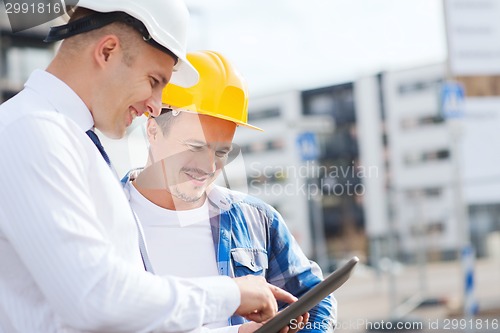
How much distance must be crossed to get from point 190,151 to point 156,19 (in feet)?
1.81

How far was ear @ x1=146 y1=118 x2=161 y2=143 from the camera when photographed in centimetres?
180

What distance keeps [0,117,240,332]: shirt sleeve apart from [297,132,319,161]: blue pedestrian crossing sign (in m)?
9.74

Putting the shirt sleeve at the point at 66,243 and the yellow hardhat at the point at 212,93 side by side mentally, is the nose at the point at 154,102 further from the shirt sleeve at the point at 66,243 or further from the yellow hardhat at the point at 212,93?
the yellow hardhat at the point at 212,93

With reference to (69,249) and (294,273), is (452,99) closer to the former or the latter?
(294,273)

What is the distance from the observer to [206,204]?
1854 millimetres

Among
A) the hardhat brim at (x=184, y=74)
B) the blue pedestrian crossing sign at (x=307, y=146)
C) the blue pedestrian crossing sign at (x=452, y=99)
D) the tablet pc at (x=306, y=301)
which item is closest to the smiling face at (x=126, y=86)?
the hardhat brim at (x=184, y=74)

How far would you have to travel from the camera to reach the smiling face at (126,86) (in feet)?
3.99

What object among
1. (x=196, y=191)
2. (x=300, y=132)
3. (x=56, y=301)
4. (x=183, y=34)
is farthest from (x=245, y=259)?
(x=300, y=132)

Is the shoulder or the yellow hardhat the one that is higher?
the yellow hardhat

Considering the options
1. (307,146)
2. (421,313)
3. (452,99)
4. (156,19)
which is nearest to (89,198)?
(156,19)

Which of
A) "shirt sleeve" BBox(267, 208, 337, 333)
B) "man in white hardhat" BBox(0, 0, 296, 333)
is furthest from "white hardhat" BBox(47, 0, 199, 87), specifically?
"shirt sleeve" BBox(267, 208, 337, 333)

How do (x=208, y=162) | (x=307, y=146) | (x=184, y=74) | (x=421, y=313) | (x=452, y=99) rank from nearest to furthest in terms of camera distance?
(x=184, y=74) → (x=208, y=162) → (x=452, y=99) → (x=307, y=146) → (x=421, y=313)

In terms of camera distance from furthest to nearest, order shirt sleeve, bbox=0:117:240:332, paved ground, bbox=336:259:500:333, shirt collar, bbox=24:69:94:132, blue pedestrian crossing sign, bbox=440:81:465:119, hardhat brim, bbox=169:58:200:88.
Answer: paved ground, bbox=336:259:500:333, blue pedestrian crossing sign, bbox=440:81:465:119, hardhat brim, bbox=169:58:200:88, shirt collar, bbox=24:69:94:132, shirt sleeve, bbox=0:117:240:332

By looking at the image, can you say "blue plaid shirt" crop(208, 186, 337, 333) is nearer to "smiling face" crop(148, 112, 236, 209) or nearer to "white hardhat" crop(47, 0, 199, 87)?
"smiling face" crop(148, 112, 236, 209)
